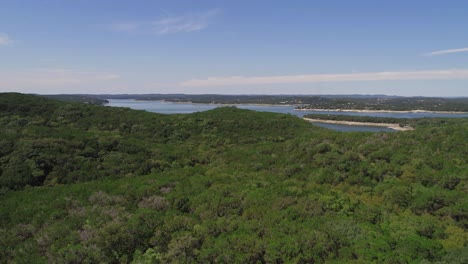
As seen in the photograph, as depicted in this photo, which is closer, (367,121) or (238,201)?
(238,201)

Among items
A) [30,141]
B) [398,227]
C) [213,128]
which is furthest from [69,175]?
[213,128]

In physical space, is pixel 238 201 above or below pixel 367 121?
above

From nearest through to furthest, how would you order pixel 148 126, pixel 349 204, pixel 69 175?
pixel 349 204 < pixel 69 175 < pixel 148 126

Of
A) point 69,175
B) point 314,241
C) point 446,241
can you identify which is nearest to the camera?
point 314,241

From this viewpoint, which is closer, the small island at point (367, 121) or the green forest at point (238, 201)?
the green forest at point (238, 201)

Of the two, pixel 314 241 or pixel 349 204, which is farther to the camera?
pixel 349 204

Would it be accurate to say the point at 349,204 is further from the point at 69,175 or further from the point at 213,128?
the point at 213,128

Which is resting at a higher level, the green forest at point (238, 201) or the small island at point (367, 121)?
the green forest at point (238, 201)

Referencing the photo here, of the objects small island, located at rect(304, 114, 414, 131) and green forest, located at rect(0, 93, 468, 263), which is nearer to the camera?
green forest, located at rect(0, 93, 468, 263)
